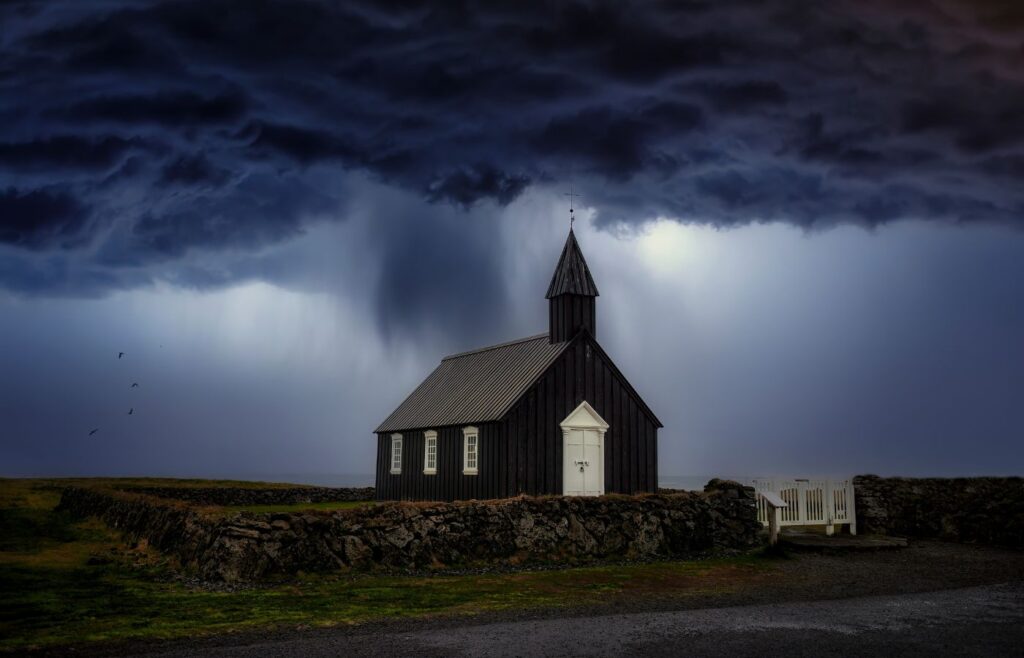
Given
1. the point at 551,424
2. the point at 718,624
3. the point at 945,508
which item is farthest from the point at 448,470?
the point at 718,624

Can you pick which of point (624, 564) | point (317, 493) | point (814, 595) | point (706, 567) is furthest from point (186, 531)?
point (317, 493)

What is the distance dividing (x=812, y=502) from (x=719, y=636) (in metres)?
17.8

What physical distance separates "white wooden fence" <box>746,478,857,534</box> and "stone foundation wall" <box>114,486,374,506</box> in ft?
86.8

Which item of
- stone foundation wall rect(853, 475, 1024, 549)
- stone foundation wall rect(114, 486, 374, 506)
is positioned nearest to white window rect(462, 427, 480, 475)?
stone foundation wall rect(853, 475, 1024, 549)

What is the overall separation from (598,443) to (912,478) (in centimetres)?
1152

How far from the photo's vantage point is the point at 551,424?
30.9m

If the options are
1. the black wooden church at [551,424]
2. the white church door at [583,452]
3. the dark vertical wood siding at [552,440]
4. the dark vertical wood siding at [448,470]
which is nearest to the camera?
the dark vertical wood siding at [448,470]

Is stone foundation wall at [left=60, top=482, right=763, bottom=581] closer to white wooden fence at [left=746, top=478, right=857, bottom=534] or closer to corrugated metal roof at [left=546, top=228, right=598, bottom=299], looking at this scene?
white wooden fence at [left=746, top=478, right=857, bottom=534]

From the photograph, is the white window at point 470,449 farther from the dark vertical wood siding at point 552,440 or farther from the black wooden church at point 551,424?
the dark vertical wood siding at point 552,440

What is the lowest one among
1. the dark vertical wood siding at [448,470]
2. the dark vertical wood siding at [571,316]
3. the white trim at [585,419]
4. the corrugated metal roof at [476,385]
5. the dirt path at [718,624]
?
the dirt path at [718,624]

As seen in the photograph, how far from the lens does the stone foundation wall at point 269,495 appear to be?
145 feet

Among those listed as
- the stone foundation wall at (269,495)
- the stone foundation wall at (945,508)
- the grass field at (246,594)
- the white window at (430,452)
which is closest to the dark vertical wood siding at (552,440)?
the white window at (430,452)

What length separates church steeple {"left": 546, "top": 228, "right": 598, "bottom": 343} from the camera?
3331 centimetres

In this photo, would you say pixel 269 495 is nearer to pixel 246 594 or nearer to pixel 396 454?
pixel 396 454
